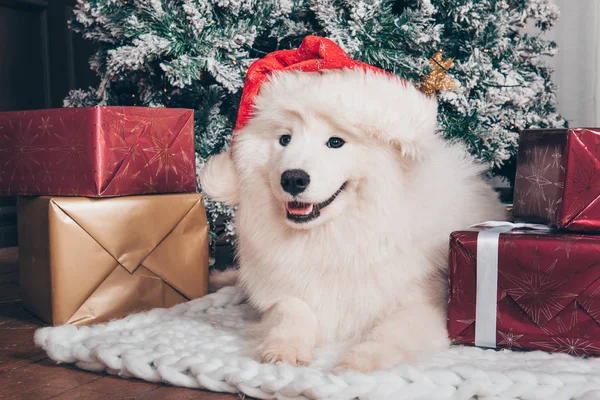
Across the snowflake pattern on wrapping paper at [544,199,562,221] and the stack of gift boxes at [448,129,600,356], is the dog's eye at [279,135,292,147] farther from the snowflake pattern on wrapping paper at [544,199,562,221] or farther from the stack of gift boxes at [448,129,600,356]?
the snowflake pattern on wrapping paper at [544,199,562,221]

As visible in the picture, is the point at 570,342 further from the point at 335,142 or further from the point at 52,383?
the point at 52,383

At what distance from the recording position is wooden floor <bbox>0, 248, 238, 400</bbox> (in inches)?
42.1

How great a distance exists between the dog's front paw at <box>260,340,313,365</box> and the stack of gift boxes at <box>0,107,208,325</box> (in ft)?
1.80

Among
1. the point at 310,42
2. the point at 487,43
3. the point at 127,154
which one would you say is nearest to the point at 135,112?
the point at 127,154

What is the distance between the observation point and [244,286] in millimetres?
1482

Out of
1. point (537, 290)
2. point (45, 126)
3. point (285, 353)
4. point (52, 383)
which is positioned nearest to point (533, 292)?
point (537, 290)

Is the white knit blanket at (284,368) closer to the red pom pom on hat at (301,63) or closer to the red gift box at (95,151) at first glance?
the red gift box at (95,151)

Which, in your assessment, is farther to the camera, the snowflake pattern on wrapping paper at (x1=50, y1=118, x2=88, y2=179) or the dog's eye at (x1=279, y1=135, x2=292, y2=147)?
the snowflake pattern on wrapping paper at (x1=50, y1=118, x2=88, y2=179)

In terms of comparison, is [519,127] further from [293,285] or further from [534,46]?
[293,285]

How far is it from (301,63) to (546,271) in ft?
2.27

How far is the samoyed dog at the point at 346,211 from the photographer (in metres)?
1.22

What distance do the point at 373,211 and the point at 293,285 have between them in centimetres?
25

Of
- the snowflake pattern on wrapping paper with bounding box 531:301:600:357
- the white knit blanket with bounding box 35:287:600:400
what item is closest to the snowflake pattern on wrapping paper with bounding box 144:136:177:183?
the white knit blanket with bounding box 35:287:600:400

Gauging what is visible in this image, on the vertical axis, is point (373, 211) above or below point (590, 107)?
below
